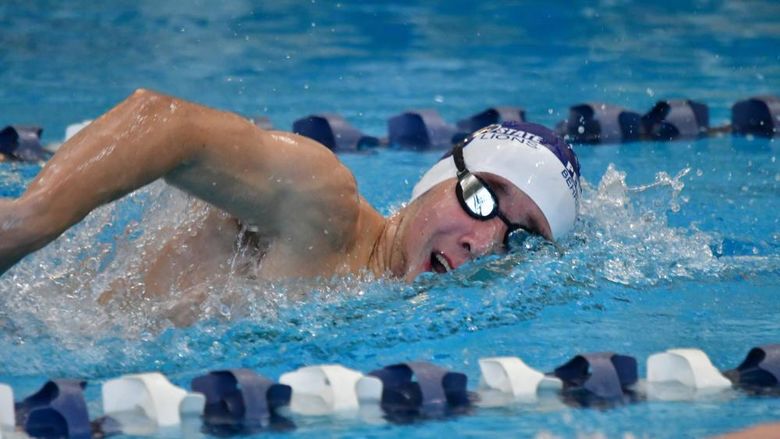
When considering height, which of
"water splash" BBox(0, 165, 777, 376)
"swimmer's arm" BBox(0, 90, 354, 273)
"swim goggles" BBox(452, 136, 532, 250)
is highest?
"swimmer's arm" BBox(0, 90, 354, 273)

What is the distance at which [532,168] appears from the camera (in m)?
2.97

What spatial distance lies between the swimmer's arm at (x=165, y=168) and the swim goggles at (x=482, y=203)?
425 mm

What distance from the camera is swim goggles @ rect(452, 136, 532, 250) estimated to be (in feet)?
9.31

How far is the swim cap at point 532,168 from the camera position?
2957 millimetres

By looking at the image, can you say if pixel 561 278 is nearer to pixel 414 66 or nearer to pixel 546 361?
pixel 546 361

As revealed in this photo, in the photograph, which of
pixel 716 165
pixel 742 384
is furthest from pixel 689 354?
pixel 716 165

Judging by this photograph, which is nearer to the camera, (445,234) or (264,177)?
(264,177)

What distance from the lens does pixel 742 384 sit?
2523 mm

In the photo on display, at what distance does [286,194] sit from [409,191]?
7.01 feet

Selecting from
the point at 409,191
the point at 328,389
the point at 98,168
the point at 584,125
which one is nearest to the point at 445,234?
the point at 328,389

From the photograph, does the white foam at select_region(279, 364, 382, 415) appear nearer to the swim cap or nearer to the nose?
the nose

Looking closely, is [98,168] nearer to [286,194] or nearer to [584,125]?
[286,194]

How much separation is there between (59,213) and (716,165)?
3500 millimetres

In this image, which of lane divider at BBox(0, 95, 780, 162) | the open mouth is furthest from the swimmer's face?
lane divider at BBox(0, 95, 780, 162)
